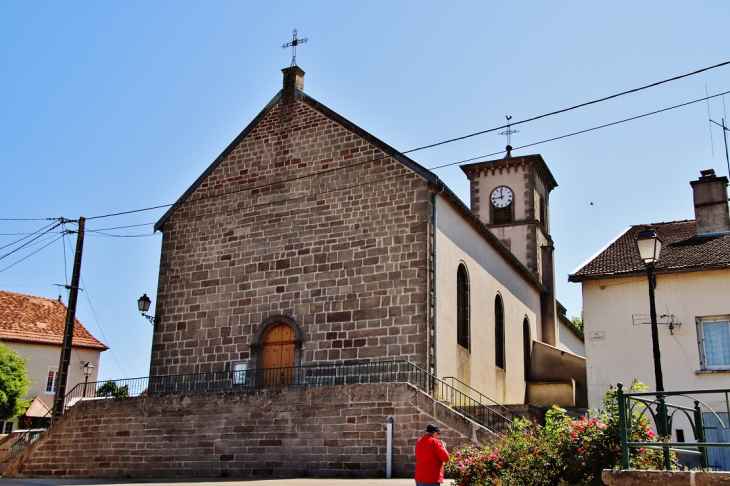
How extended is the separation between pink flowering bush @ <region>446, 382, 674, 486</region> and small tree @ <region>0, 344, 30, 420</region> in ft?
92.5

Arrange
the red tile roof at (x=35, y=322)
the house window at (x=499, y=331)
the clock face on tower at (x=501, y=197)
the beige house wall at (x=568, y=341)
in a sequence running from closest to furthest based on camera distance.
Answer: the house window at (x=499, y=331)
the beige house wall at (x=568, y=341)
the clock face on tower at (x=501, y=197)
the red tile roof at (x=35, y=322)

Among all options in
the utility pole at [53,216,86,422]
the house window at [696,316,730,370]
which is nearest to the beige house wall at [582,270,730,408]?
the house window at [696,316,730,370]

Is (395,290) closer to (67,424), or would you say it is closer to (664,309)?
(664,309)

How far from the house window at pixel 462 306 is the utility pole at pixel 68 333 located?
1149 centimetres

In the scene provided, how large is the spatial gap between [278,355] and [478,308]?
6.45 meters

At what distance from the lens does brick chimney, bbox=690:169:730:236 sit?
22203 mm

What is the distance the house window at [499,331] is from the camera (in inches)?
1031

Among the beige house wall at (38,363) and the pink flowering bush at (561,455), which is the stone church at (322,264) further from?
the beige house wall at (38,363)

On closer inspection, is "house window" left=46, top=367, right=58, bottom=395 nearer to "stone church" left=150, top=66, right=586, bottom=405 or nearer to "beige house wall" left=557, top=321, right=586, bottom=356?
"stone church" left=150, top=66, right=586, bottom=405

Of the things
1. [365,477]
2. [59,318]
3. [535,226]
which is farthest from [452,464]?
[59,318]

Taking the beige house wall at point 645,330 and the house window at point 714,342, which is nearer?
the house window at point 714,342

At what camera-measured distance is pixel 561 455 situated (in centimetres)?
1040

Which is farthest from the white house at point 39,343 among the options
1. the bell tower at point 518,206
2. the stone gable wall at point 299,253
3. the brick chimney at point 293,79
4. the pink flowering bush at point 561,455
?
the pink flowering bush at point 561,455

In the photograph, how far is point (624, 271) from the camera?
68.8ft
